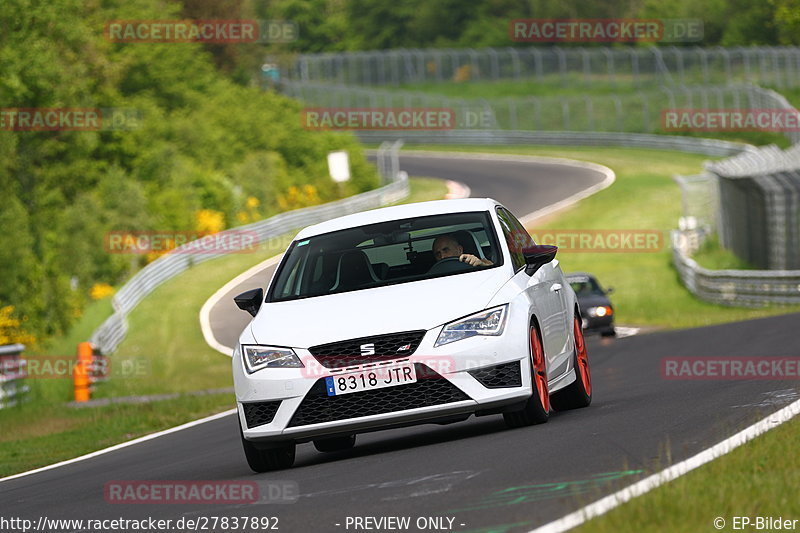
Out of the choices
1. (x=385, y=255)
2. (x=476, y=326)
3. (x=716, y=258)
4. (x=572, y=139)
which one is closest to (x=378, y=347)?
(x=476, y=326)

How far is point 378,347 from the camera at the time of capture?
1000 cm

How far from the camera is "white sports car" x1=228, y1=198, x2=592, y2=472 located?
10.0 metres

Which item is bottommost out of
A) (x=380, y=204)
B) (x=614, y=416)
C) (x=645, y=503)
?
(x=380, y=204)

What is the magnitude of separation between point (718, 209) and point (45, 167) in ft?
98.1

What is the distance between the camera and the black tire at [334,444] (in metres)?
11.8

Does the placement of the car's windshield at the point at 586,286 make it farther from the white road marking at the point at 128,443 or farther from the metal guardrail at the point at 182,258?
the white road marking at the point at 128,443

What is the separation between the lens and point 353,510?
780 cm

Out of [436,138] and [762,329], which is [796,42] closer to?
[436,138]

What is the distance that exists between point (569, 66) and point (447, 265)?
271 ft

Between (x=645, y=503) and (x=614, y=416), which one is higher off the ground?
(x=645, y=503)

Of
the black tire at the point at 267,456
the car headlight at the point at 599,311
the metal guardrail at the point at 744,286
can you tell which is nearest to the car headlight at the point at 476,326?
the black tire at the point at 267,456

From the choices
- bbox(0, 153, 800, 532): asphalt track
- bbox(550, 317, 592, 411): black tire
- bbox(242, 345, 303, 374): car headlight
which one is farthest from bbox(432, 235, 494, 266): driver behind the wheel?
bbox(550, 317, 592, 411): black tire

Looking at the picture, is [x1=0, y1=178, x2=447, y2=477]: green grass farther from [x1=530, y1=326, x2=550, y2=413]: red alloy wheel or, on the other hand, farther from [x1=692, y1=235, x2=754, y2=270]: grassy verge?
→ [x1=692, y1=235, x2=754, y2=270]: grassy verge

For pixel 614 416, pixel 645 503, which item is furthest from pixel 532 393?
pixel 645 503
